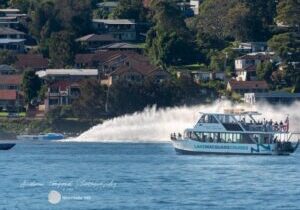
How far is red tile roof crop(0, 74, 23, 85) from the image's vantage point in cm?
15296

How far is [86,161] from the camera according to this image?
305 ft

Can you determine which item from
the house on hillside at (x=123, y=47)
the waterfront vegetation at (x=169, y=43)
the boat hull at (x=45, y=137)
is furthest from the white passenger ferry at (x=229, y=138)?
the house on hillside at (x=123, y=47)

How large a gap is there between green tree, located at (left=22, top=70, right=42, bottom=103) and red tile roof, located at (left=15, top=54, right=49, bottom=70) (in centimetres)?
767

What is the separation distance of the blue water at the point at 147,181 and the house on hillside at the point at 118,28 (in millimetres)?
69739

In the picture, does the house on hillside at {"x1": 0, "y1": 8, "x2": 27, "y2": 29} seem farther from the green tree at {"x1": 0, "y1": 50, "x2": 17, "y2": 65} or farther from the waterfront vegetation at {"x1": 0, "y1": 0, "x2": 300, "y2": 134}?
the green tree at {"x1": 0, "y1": 50, "x2": 17, "y2": 65}

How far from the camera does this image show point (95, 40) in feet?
561

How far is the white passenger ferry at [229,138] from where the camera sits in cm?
9906

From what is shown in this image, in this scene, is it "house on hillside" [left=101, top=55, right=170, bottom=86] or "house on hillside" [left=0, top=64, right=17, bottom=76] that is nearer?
"house on hillside" [left=101, top=55, right=170, bottom=86]

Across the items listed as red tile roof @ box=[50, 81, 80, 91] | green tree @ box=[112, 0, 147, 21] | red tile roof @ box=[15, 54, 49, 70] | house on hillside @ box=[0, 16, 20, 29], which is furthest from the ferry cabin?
green tree @ box=[112, 0, 147, 21]

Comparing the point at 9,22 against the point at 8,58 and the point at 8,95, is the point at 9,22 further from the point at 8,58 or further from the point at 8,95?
the point at 8,95

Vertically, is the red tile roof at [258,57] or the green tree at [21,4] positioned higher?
the green tree at [21,4]

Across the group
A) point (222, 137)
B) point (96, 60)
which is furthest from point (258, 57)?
point (222, 137)

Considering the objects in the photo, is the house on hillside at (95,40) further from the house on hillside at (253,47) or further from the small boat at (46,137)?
the small boat at (46,137)

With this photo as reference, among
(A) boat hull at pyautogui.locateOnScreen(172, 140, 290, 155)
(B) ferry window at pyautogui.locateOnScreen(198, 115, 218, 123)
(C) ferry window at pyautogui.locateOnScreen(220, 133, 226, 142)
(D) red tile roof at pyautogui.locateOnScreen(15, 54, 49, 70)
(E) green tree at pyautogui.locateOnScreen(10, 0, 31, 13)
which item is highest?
(B) ferry window at pyautogui.locateOnScreen(198, 115, 218, 123)
